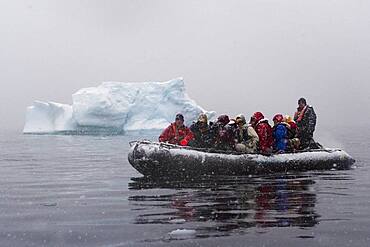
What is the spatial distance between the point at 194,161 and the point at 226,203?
4.02 meters

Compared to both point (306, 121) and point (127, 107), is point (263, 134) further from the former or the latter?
point (127, 107)

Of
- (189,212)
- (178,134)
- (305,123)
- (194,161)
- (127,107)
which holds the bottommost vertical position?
(189,212)

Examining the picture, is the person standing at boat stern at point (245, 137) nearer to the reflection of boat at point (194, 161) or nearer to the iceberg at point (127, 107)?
the reflection of boat at point (194, 161)

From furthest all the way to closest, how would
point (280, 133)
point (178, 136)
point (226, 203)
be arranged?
point (280, 133) < point (178, 136) < point (226, 203)

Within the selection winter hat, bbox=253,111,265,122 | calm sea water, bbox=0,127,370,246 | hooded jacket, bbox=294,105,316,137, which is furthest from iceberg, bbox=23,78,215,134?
Result: calm sea water, bbox=0,127,370,246

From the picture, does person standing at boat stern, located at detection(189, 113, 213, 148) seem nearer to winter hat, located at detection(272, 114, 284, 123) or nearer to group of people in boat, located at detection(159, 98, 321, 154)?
group of people in boat, located at detection(159, 98, 321, 154)

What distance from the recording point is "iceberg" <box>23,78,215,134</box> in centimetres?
4272

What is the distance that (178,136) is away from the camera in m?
13.4

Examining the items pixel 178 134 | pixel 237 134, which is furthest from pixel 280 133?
pixel 178 134

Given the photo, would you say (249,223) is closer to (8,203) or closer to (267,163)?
(8,203)

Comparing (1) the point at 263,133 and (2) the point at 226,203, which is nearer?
(2) the point at 226,203

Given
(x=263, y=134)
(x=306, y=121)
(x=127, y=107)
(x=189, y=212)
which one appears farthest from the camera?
(x=127, y=107)

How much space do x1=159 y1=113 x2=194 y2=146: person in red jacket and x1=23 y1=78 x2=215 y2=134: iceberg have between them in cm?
2904

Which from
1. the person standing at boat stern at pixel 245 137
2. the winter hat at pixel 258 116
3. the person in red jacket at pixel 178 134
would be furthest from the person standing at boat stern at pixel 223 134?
the winter hat at pixel 258 116
